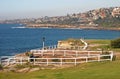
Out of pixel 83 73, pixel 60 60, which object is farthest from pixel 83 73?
pixel 60 60

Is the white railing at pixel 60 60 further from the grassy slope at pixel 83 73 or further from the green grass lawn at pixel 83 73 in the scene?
the grassy slope at pixel 83 73

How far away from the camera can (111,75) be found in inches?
1168

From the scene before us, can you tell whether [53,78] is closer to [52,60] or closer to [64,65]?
[64,65]

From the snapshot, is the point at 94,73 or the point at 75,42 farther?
the point at 75,42

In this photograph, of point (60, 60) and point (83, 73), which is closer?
point (83, 73)

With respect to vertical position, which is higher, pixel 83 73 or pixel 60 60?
pixel 83 73

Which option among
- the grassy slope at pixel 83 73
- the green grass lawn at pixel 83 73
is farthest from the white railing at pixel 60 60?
the grassy slope at pixel 83 73

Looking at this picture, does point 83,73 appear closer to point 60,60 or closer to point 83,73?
point 83,73

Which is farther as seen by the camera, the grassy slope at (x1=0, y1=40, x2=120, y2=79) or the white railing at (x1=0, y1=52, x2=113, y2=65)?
the white railing at (x1=0, y1=52, x2=113, y2=65)

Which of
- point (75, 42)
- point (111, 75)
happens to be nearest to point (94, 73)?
point (111, 75)

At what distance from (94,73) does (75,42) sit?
4038 cm

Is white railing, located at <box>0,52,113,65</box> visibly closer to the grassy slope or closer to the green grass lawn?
the green grass lawn

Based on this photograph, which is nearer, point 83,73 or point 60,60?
point 83,73

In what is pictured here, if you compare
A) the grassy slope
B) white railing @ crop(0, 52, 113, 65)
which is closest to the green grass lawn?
the grassy slope
